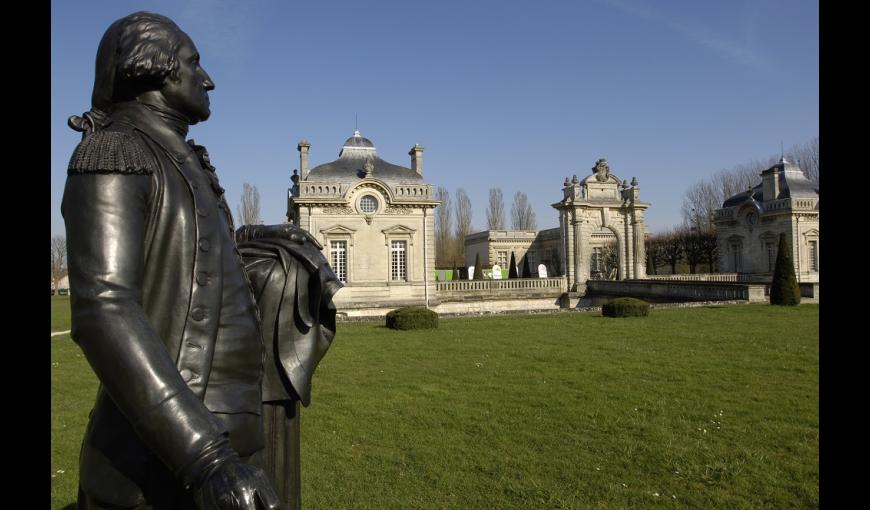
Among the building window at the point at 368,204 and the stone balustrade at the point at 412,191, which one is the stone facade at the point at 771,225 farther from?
the building window at the point at 368,204

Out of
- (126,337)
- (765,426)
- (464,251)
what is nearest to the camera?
(126,337)

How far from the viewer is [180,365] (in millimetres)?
1396

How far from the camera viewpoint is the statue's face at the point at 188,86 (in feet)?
5.18

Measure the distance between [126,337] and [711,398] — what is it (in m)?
7.93

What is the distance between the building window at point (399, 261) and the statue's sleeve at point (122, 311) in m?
25.0

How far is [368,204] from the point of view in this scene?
1017 inches

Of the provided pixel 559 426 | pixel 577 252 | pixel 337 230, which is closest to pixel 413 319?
pixel 559 426

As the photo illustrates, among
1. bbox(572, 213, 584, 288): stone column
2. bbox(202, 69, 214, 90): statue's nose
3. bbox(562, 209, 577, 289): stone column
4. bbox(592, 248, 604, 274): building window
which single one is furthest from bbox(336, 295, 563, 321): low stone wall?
bbox(202, 69, 214, 90): statue's nose

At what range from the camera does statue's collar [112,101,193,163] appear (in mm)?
1507

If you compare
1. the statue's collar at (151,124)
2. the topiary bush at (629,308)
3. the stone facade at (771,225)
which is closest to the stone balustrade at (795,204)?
the stone facade at (771,225)
